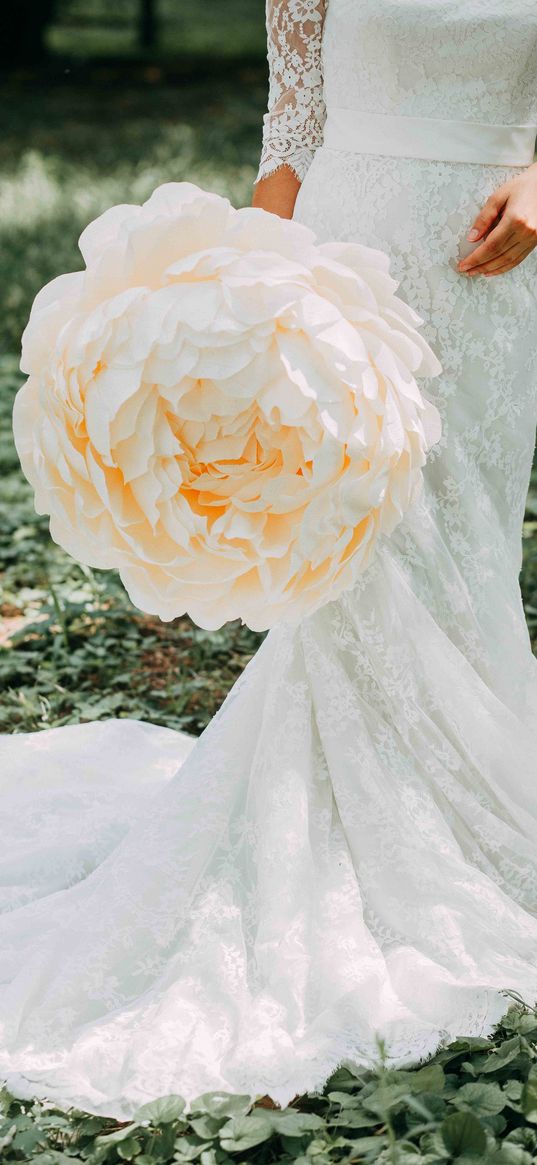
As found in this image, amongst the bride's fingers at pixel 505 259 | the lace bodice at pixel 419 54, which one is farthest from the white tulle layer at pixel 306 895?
the lace bodice at pixel 419 54

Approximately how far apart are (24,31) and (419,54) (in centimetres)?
2071

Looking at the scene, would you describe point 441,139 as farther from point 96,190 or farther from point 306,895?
point 96,190

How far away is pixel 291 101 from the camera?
9.09 feet

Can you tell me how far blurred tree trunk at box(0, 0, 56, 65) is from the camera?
20922mm

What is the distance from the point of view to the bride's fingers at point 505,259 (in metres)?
2.52

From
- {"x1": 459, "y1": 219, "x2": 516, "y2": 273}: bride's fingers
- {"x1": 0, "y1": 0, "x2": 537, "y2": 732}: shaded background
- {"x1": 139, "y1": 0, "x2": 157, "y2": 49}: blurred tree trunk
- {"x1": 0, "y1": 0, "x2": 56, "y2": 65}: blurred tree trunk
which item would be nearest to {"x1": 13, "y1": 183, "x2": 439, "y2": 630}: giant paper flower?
{"x1": 459, "y1": 219, "x2": 516, "y2": 273}: bride's fingers

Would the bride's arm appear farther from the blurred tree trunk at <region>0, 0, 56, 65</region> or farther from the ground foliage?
the blurred tree trunk at <region>0, 0, 56, 65</region>

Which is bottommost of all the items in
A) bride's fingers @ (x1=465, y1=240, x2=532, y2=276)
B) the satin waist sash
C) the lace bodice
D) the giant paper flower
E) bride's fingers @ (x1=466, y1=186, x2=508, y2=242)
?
the giant paper flower

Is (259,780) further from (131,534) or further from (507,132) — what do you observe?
(507,132)

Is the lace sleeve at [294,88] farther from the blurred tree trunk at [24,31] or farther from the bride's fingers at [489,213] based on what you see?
the blurred tree trunk at [24,31]

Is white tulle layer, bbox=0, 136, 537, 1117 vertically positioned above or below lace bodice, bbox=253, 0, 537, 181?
below

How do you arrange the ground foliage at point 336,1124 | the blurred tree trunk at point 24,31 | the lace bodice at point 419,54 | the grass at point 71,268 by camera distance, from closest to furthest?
the ground foliage at point 336,1124 → the lace bodice at point 419,54 → the grass at point 71,268 → the blurred tree trunk at point 24,31

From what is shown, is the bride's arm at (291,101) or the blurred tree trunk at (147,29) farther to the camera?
the blurred tree trunk at (147,29)

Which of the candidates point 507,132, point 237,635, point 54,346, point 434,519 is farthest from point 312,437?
point 237,635
